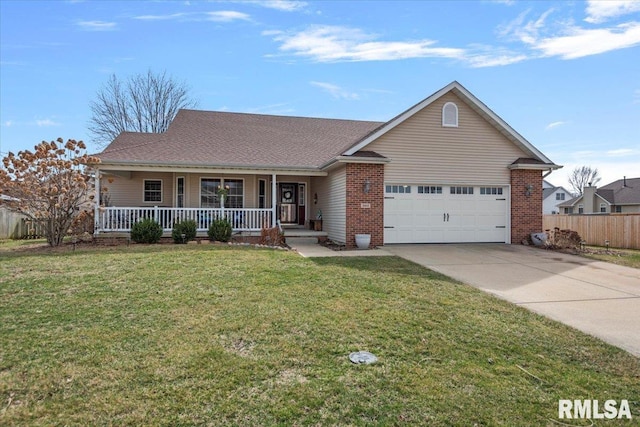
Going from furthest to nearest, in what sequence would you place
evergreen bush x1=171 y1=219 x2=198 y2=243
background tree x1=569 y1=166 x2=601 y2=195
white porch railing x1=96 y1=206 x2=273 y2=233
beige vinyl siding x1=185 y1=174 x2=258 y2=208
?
background tree x1=569 y1=166 x2=601 y2=195 → beige vinyl siding x1=185 y1=174 x2=258 y2=208 → white porch railing x1=96 y1=206 x2=273 y2=233 → evergreen bush x1=171 y1=219 x2=198 y2=243

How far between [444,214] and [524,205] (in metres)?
Answer: 3.17

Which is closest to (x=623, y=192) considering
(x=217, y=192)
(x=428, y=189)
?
(x=428, y=189)

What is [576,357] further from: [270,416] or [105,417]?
[105,417]

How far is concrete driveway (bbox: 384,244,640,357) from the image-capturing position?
17.3 feet

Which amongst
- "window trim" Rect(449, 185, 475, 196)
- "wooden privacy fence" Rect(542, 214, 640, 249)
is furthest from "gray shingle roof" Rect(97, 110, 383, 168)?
"wooden privacy fence" Rect(542, 214, 640, 249)

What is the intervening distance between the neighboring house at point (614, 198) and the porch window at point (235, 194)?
3745cm

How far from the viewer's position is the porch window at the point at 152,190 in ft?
52.3

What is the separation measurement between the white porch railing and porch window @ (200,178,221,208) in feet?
4.75

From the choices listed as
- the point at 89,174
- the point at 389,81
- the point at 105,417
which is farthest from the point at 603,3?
the point at 89,174

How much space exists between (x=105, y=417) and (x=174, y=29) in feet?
44.0

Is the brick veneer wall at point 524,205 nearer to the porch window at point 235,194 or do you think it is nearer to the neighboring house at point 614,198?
the porch window at point 235,194

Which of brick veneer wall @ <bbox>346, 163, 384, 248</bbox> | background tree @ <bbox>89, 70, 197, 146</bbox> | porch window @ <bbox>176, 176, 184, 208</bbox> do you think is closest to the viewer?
brick veneer wall @ <bbox>346, 163, 384, 248</bbox>

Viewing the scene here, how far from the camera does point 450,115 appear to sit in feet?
43.8

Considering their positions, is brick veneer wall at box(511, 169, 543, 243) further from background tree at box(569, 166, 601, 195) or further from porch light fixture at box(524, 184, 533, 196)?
background tree at box(569, 166, 601, 195)
